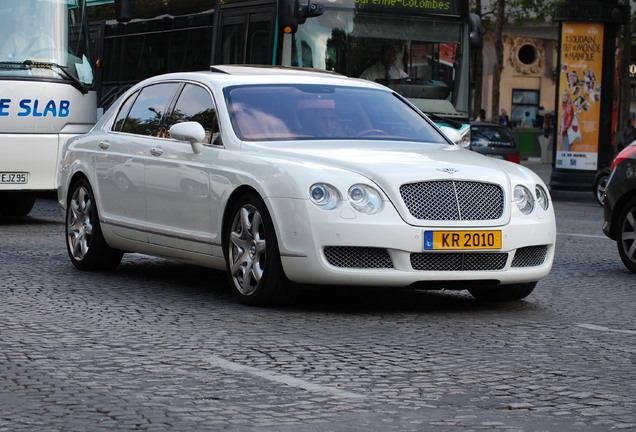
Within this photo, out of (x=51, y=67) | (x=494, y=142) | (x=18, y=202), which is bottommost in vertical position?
(x=18, y=202)

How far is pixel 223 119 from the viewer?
9438 mm

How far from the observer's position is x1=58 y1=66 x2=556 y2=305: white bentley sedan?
8.34m

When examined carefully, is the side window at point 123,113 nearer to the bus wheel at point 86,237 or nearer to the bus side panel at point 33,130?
the bus wheel at point 86,237

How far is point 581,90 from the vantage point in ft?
89.2

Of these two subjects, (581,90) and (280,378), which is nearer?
(280,378)

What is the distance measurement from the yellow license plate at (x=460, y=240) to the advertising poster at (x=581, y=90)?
62.6 feet

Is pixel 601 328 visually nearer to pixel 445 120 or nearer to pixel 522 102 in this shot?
pixel 445 120

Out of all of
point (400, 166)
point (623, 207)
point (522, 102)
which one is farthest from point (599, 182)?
point (522, 102)

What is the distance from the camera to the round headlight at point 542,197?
896 cm

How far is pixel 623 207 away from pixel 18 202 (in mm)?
7885

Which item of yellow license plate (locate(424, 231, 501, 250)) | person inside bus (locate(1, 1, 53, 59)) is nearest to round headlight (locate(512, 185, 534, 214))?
yellow license plate (locate(424, 231, 501, 250))

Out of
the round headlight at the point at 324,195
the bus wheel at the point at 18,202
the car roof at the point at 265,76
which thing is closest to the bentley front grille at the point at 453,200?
the round headlight at the point at 324,195

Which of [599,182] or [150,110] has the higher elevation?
[150,110]

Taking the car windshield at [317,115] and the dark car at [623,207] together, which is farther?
the dark car at [623,207]
